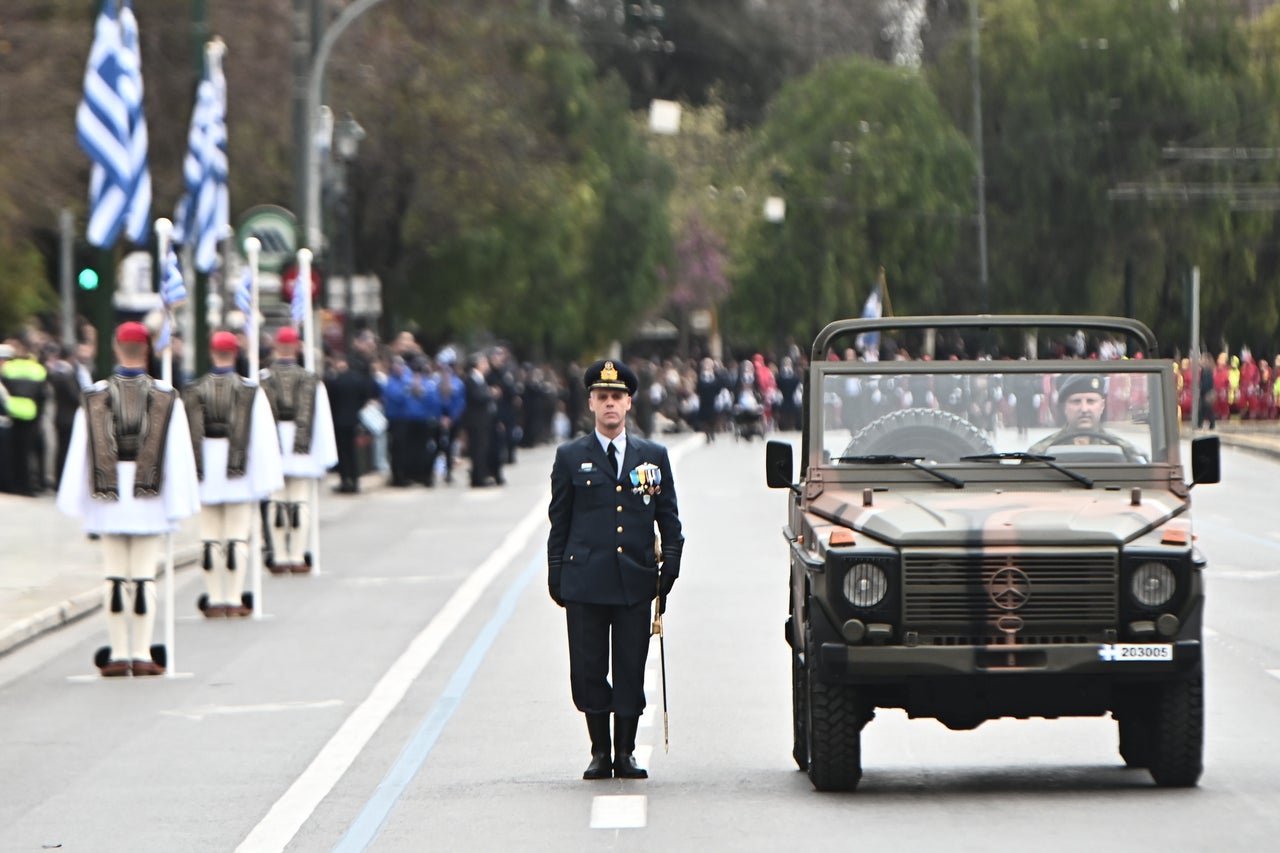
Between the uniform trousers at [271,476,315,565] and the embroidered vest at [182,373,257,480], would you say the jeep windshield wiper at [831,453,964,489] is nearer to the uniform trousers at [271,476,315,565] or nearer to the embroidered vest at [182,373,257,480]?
the embroidered vest at [182,373,257,480]

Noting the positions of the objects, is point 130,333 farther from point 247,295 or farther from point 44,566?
point 247,295

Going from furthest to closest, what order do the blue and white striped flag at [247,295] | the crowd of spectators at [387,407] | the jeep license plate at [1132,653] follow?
the crowd of spectators at [387,407], the blue and white striped flag at [247,295], the jeep license plate at [1132,653]

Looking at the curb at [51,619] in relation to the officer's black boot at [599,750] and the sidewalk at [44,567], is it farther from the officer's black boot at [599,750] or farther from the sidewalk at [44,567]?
the officer's black boot at [599,750]

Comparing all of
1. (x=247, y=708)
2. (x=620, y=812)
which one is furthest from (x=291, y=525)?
(x=620, y=812)

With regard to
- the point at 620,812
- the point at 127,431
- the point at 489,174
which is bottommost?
the point at 620,812

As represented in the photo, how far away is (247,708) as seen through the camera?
572 inches

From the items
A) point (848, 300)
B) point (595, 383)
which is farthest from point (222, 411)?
point (848, 300)

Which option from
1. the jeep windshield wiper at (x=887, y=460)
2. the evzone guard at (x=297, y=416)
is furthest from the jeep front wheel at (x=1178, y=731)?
the evzone guard at (x=297, y=416)

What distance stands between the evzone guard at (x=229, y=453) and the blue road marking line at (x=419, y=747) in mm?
1875

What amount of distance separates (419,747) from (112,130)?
13.5 meters

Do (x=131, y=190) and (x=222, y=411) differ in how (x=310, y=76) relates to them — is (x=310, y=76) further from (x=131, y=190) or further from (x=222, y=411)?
(x=222, y=411)

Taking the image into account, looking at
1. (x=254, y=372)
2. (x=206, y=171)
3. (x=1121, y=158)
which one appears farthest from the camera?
(x=1121, y=158)

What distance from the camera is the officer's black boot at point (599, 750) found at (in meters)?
11.3

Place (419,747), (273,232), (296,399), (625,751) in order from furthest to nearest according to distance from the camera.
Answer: (273,232) → (296,399) → (419,747) → (625,751)
